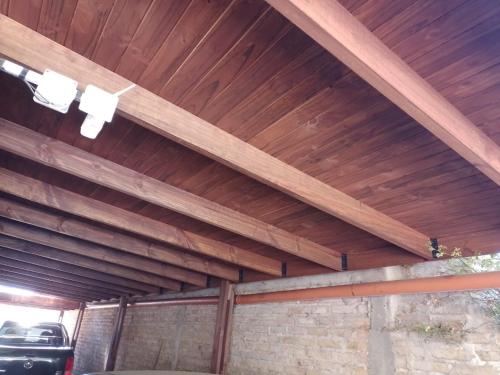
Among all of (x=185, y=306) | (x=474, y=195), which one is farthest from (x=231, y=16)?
(x=185, y=306)

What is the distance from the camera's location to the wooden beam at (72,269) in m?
5.92

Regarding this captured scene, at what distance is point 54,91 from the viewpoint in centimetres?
152

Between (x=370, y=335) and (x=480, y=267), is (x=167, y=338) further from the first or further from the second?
(x=480, y=267)

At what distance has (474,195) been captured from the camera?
2.64m

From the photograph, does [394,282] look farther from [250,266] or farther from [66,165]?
[66,165]

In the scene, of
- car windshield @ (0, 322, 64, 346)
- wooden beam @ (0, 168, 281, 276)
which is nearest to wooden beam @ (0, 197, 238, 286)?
wooden beam @ (0, 168, 281, 276)

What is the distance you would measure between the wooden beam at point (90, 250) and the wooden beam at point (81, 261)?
23.8 inches

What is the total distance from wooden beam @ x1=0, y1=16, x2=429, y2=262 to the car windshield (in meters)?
4.96

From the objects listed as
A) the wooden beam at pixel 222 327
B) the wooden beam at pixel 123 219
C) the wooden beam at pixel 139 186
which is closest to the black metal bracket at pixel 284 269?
the wooden beam at pixel 123 219

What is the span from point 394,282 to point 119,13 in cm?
328

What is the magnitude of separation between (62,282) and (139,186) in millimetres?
6806

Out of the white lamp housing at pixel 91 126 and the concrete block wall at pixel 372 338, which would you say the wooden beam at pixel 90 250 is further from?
the white lamp housing at pixel 91 126

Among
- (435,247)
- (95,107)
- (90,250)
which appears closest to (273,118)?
(95,107)

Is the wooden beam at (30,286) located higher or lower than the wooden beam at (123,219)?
lower
